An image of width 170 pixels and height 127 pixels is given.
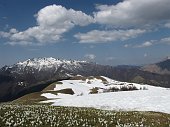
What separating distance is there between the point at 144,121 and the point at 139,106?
24859mm

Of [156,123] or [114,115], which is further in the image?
[114,115]

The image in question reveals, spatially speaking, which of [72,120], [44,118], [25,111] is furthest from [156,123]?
[25,111]

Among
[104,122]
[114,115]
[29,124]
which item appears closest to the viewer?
[29,124]

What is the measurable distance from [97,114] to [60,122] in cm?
771

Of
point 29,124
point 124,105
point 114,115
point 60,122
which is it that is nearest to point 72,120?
point 60,122

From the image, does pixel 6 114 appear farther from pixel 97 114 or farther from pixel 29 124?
pixel 97 114

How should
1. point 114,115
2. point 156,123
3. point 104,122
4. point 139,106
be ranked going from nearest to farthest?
point 104,122 < point 156,123 < point 114,115 < point 139,106

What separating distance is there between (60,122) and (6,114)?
7.23 m

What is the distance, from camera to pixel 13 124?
36.3m

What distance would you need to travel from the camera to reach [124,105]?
220 feet

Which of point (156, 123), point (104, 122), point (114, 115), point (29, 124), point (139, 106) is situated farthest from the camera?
point (139, 106)

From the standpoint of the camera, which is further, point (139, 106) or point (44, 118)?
point (139, 106)

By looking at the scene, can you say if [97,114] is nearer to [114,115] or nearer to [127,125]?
[114,115]

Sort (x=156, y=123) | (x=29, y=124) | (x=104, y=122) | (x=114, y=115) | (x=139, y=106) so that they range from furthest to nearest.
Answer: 1. (x=139, y=106)
2. (x=114, y=115)
3. (x=156, y=123)
4. (x=104, y=122)
5. (x=29, y=124)
